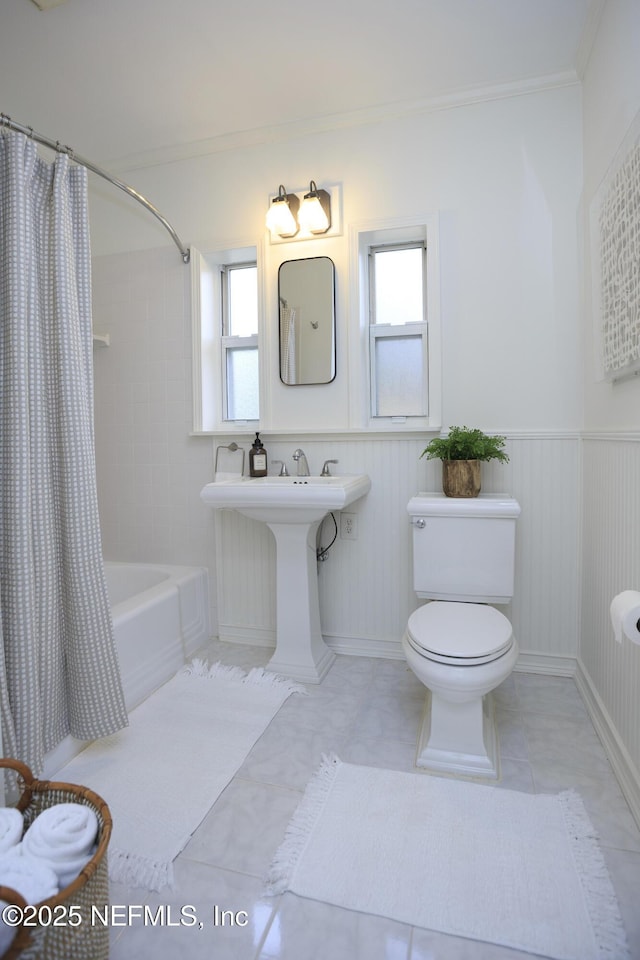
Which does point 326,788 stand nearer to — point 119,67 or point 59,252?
point 59,252

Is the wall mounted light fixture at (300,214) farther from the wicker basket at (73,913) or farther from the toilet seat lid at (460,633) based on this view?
the wicker basket at (73,913)

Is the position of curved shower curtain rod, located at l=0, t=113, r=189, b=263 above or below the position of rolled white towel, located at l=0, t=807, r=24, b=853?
above

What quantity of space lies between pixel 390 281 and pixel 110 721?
219cm

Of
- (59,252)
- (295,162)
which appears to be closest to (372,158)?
(295,162)

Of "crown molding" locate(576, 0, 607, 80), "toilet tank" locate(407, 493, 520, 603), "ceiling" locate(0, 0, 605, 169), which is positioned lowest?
"toilet tank" locate(407, 493, 520, 603)

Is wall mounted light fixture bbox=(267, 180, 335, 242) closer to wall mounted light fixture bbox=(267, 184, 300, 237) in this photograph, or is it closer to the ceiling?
wall mounted light fixture bbox=(267, 184, 300, 237)

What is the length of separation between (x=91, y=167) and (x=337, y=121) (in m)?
1.15

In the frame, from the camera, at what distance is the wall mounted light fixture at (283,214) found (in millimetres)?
2336

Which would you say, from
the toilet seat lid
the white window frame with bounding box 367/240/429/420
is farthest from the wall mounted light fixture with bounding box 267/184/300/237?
the toilet seat lid

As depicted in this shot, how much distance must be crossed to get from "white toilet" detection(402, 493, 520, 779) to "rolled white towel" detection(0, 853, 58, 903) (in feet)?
3.41

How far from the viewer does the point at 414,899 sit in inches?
45.3

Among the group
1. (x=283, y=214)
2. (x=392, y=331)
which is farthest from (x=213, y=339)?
(x=392, y=331)

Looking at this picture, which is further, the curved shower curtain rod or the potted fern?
the potted fern

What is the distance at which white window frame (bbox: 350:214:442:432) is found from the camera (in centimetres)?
225
